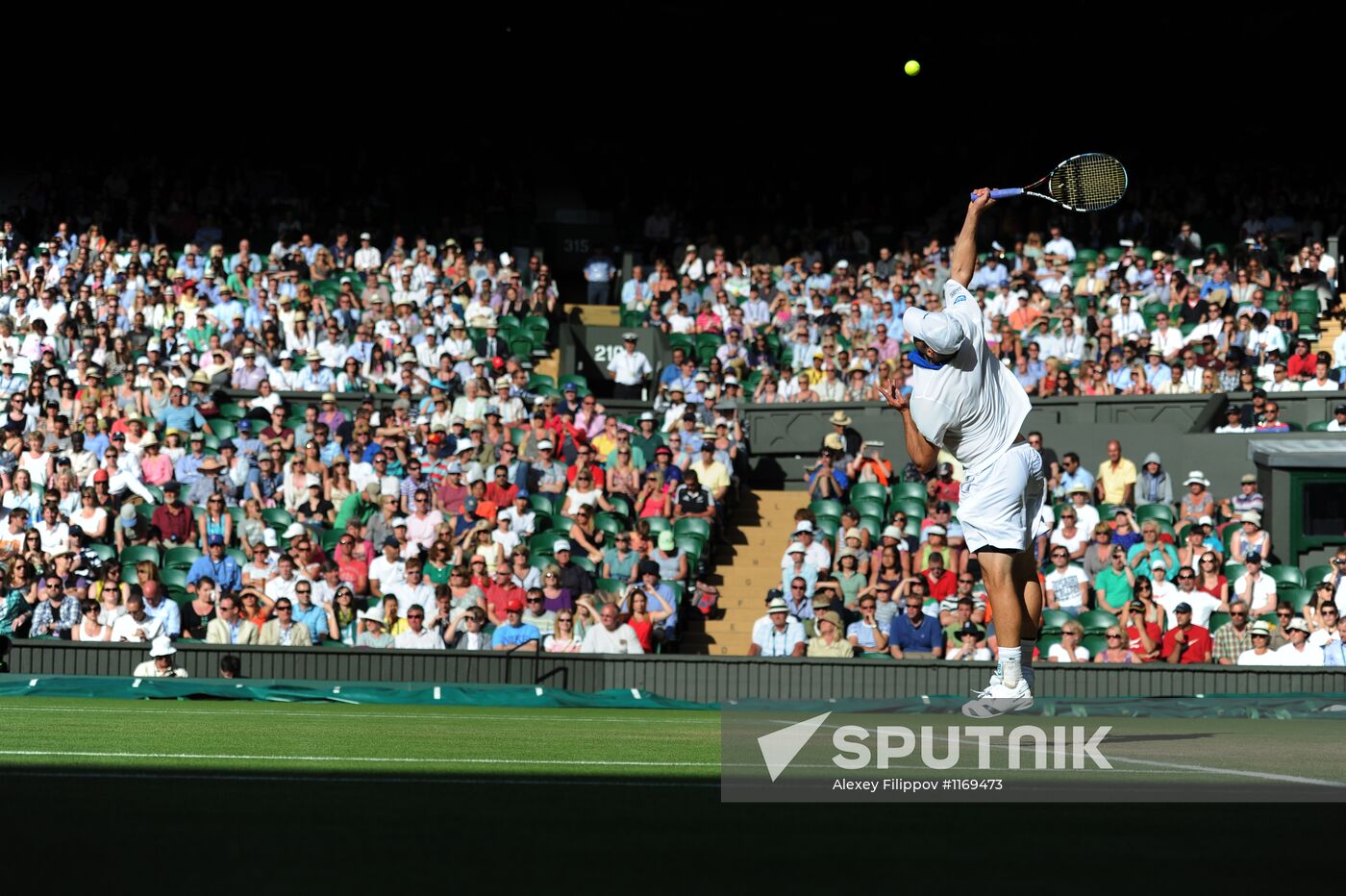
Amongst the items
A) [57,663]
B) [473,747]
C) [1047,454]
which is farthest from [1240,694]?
[57,663]

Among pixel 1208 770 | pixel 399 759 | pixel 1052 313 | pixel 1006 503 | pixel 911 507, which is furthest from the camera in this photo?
pixel 1052 313

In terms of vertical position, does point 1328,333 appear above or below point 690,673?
above

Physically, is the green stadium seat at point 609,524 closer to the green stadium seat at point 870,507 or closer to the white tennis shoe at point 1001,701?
the green stadium seat at point 870,507

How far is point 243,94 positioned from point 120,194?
231 inches

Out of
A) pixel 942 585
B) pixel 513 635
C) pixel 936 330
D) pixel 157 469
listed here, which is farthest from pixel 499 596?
pixel 936 330

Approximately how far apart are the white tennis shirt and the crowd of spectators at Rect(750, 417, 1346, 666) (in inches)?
280

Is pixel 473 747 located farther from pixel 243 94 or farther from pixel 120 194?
pixel 243 94

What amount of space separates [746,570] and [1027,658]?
11.7 meters

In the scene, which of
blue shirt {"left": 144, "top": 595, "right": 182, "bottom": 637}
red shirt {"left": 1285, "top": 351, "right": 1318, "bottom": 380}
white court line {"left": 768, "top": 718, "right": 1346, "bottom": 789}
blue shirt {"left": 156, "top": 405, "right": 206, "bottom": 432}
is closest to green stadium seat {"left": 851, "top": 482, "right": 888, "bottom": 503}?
red shirt {"left": 1285, "top": 351, "right": 1318, "bottom": 380}

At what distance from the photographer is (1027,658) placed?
8.28 m

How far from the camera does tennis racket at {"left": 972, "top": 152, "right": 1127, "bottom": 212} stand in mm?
9250

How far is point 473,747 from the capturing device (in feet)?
24.4

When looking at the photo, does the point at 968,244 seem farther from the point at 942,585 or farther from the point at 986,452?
the point at 942,585

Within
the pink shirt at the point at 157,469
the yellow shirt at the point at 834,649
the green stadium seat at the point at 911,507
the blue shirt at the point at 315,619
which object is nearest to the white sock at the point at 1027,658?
the yellow shirt at the point at 834,649
